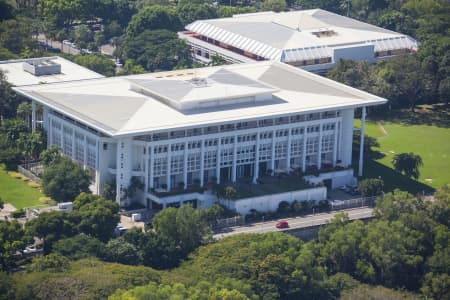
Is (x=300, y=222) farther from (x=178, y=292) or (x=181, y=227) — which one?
(x=178, y=292)

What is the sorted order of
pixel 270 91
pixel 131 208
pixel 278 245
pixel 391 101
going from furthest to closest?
pixel 391 101
pixel 270 91
pixel 131 208
pixel 278 245

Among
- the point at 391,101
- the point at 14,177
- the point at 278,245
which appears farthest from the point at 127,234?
the point at 391,101

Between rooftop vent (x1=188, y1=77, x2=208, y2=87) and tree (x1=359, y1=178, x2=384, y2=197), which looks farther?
rooftop vent (x1=188, y1=77, x2=208, y2=87)

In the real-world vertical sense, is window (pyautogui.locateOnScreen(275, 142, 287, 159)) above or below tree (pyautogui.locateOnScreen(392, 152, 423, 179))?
above

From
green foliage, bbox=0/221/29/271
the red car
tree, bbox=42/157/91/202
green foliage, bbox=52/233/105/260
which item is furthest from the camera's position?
tree, bbox=42/157/91/202

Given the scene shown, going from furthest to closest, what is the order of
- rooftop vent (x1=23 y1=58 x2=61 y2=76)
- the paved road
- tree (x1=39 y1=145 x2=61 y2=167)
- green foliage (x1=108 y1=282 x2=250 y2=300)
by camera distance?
rooftop vent (x1=23 y1=58 x2=61 y2=76) < tree (x1=39 y1=145 x2=61 y2=167) < the paved road < green foliage (x1=108 y1=282 x2=250 y2=300)

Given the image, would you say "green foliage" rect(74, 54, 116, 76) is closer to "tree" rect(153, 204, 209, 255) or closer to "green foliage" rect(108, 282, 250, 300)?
"tree" rect(153, 204, 209, 255)

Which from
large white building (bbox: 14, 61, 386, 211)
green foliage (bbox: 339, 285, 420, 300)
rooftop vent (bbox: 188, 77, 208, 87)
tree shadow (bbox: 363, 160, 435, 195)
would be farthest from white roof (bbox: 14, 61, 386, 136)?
green foliage (bbox: 339, 285, 420, 300)

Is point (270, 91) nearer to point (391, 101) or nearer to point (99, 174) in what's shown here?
point (99, 174)
